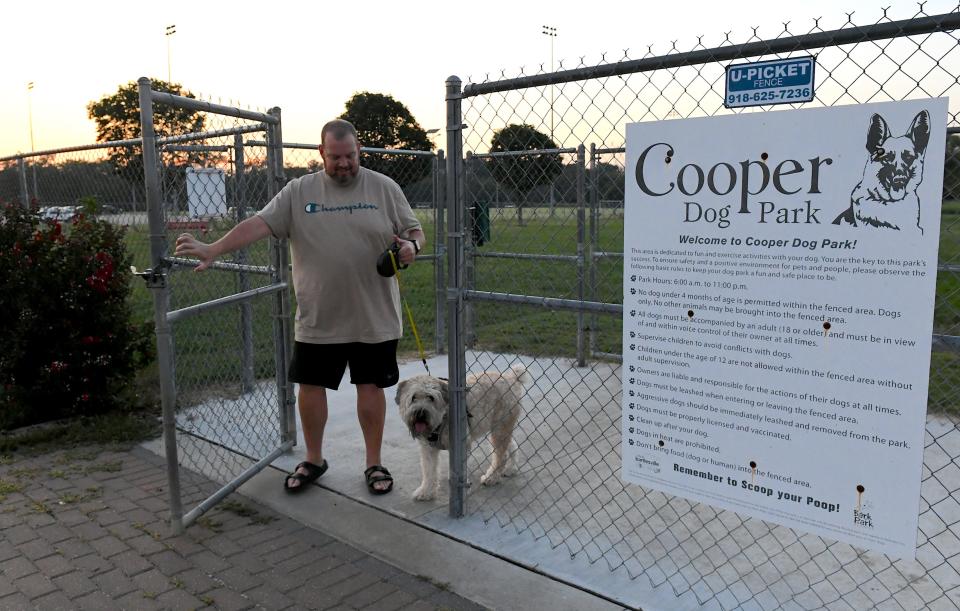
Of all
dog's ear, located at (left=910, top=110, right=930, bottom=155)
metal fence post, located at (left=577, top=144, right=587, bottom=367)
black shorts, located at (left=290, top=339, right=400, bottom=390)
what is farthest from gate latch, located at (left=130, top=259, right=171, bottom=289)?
metal fence post, located at (left=577, top=144, right=587, bottom=367)

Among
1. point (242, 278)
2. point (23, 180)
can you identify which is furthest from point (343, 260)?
point (23, 180)

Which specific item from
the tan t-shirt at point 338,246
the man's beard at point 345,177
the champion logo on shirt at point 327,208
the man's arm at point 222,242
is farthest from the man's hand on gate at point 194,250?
the man's beard at point 345,177

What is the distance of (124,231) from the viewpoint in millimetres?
6012

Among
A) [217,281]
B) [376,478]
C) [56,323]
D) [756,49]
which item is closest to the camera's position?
[756,49]

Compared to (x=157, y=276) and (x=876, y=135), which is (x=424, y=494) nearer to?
(x=157, y=276)

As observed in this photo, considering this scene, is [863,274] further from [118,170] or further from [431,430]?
[118,170]

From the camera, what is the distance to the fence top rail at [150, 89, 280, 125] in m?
3.63

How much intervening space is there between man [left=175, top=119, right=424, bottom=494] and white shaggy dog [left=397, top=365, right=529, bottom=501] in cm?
30

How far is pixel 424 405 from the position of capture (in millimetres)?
3857

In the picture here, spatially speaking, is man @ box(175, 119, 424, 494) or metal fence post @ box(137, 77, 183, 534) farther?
man @ box(175, 119, 424, 494)

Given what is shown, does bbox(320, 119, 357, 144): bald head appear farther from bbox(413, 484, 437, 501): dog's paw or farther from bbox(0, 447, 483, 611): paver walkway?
bbox(0, 447, 483, 611): paver walkway

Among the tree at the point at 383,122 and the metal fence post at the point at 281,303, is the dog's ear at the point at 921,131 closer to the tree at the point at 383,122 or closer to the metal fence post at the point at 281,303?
the metal fence post at the point at 281,303

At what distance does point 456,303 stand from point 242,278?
2766 millimetres

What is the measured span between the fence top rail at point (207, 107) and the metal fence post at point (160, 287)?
0.33 ft
